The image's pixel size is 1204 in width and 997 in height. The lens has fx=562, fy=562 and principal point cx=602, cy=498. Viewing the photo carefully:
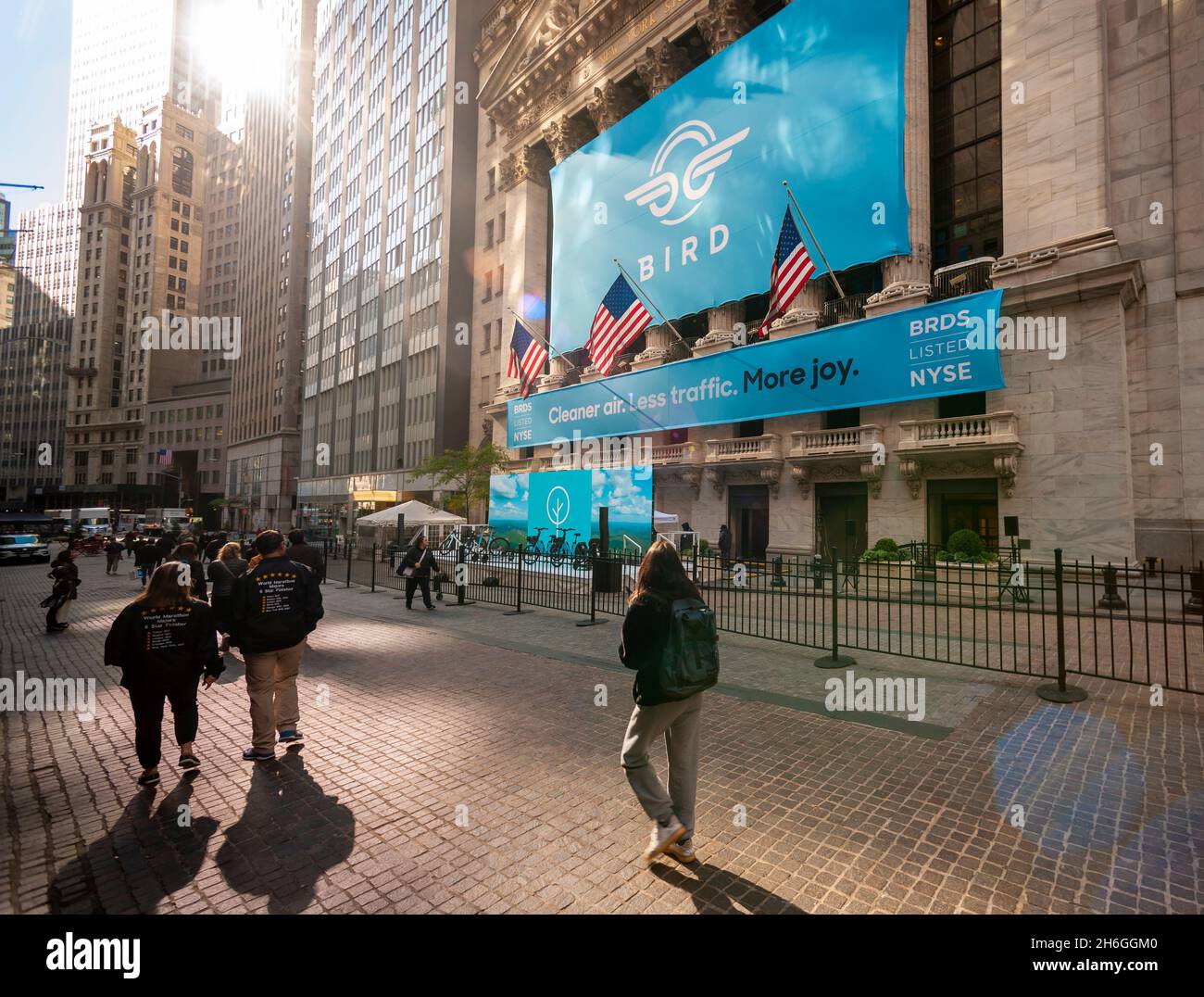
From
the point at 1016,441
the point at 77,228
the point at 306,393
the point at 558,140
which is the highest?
the point at 77,228

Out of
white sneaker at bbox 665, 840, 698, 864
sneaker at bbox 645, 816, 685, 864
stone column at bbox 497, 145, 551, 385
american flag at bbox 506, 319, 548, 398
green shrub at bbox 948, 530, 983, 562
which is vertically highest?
stone column at bbox 497, 145, 551, 385

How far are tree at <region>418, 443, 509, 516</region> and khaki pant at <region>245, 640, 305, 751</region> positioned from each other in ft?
102

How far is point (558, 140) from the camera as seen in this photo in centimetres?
3703

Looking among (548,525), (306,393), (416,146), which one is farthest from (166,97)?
(548,525)

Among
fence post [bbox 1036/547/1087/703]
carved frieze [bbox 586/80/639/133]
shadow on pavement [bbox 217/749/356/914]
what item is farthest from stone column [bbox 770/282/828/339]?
shadow on pavement [bbox 217/749/356/914]

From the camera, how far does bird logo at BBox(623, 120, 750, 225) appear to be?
85.6 feet

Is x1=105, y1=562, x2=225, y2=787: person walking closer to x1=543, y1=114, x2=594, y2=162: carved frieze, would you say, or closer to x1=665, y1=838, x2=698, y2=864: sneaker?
x1=665, y1=838, x2=698, y2=864: sneaker

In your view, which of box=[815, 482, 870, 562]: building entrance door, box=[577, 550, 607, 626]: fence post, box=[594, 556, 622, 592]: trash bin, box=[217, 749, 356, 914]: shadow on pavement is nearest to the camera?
box=[217, 749, 356, 914]: shadow on pavement

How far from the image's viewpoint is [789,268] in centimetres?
1811

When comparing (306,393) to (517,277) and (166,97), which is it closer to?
(517,277)

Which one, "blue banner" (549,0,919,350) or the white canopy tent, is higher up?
"blue banner" (549,0,919,350)

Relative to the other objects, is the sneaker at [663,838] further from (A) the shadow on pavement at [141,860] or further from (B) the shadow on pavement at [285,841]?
(A) the shadow on pavement at [141,860]
